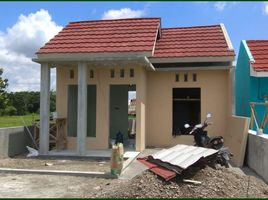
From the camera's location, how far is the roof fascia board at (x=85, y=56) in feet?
41.3

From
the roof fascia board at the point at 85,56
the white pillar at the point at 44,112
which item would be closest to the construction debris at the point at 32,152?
the white pillar at the point at 44,112

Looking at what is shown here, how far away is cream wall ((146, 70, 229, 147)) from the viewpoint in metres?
14.5

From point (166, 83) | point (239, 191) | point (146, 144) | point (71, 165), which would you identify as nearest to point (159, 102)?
point (166, 83)

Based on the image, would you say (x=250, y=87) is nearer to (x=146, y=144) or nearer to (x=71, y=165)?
(x=146, y=144)

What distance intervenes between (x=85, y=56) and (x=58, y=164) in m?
4.00

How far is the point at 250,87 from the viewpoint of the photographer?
1470 cm

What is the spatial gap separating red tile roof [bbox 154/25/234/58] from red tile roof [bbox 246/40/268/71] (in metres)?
1.24

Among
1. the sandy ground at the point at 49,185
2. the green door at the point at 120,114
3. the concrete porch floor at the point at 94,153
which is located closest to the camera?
the sandy ground at the point at 49,185

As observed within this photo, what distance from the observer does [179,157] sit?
340 inches

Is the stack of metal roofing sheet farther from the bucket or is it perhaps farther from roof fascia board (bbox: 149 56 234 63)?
roof fascia board (bbox: 149 56 234 63)

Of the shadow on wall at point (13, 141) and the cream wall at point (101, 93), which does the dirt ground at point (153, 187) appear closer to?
the shadow on wall at point (13, 141)

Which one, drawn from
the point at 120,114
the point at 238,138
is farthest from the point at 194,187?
the point at 120,114

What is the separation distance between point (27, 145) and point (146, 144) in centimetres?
471

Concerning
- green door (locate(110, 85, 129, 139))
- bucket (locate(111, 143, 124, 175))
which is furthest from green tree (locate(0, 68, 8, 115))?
bucket (locate(111, 143, 124, 175))
